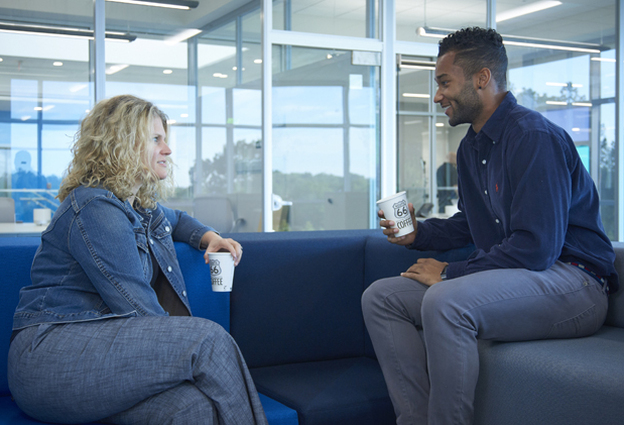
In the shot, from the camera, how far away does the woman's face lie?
6.07 feet

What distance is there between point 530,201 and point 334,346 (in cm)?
100

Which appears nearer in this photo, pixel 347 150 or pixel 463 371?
pixel 463 371

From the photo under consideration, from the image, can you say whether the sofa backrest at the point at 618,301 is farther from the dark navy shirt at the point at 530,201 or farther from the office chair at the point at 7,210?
the office chair at the point at 7,210

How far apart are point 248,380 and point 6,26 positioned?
13.4ft

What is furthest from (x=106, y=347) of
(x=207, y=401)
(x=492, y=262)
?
(x=492, y=262)

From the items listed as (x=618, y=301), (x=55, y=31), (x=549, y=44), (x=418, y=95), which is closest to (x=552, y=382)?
(x=618, y=301)

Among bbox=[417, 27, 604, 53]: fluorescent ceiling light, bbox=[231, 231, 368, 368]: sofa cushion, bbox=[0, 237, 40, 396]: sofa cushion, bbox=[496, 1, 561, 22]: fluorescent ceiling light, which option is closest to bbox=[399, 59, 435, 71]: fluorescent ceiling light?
bbox=[417, 27, 604, 53]: fluorescent ceiling light

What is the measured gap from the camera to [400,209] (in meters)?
1.95

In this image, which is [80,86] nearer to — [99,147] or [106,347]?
[99,147]

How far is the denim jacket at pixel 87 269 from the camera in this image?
156 centimetres

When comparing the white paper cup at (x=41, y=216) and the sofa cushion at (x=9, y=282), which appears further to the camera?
the white paper cup at (x=41, y=216)

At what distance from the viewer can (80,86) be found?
4730 millimetres

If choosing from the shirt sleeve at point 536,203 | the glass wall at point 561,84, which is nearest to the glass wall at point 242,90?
the glass wall at point 561,84

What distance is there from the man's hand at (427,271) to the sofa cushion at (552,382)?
282mm
